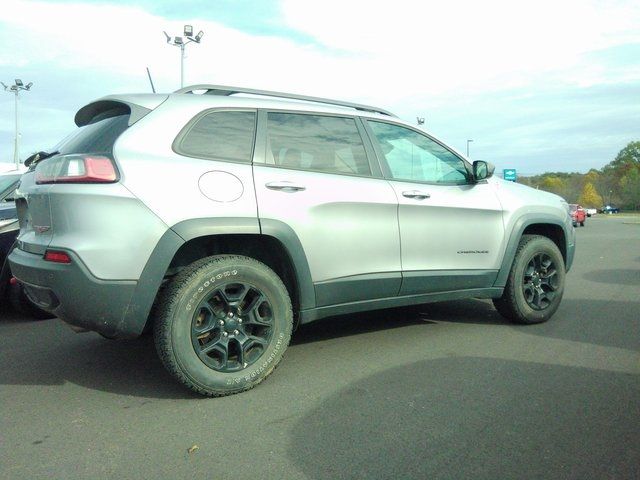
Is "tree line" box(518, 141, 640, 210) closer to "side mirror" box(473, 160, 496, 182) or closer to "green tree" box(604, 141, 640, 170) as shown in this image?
"green tree" box(604, 141, 640, 170)

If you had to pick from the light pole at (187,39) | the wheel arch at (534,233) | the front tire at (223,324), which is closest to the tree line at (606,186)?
the light pole at (187,39)

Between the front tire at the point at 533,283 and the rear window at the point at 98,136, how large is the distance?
11.6 feet

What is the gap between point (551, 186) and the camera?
4779 inches

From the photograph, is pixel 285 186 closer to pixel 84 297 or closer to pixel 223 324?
pixel 223 324

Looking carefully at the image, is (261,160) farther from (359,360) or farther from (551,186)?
(551,186)

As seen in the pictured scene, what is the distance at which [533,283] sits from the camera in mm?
5469

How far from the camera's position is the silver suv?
3361mm

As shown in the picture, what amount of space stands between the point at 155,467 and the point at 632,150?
515ft

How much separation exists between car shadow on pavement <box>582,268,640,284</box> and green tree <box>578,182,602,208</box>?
114m

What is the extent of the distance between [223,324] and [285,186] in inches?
38.3

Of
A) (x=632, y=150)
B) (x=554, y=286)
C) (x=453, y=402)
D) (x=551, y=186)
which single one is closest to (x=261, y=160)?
(x=453, y=402)

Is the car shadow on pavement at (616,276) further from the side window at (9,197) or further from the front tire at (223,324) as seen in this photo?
the side window at (9,197)

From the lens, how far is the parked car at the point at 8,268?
18.9 ft

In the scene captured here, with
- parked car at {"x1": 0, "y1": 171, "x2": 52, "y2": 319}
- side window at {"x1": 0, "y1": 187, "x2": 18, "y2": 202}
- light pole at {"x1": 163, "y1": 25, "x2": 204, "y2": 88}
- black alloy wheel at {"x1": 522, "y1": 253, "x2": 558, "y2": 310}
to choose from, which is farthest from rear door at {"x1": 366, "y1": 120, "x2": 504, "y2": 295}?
light pole at {"x1": 163, "y1": 25, "x2": 204, "y2": 88}
